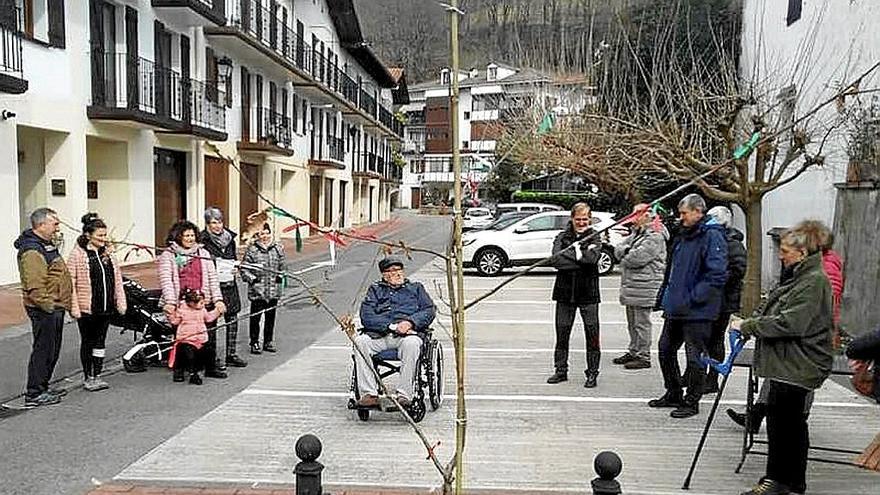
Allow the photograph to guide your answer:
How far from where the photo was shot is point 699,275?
5.99 m

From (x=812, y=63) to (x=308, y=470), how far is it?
1308cm

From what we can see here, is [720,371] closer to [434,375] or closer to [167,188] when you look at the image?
[434,375]

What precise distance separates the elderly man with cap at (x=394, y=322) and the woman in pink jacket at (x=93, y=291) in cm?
242

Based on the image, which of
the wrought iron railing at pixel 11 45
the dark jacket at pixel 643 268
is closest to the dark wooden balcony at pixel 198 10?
the wrought iron railing at pixel 11 45

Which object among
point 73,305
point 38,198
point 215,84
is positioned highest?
point 215,84

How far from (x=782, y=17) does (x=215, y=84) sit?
15179 mm

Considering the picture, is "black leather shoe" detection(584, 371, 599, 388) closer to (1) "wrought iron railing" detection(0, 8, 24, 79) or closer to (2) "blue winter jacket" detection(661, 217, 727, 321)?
(2) "blue winter jacket" detection(661, 217, 727, 321)

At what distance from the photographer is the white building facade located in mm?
11516

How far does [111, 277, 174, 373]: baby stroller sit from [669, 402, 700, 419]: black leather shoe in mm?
4954

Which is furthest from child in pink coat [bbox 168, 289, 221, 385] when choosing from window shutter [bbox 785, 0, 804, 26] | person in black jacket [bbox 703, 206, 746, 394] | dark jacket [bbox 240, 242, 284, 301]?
window shutter [bbox 785, 0, 804, 26]

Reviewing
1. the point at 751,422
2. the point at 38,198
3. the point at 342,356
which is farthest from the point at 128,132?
the point at 751,422

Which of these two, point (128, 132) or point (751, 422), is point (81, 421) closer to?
point (751, 422)

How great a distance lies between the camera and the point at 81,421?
6.04m

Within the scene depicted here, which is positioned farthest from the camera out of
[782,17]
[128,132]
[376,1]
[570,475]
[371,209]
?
[371,209]
